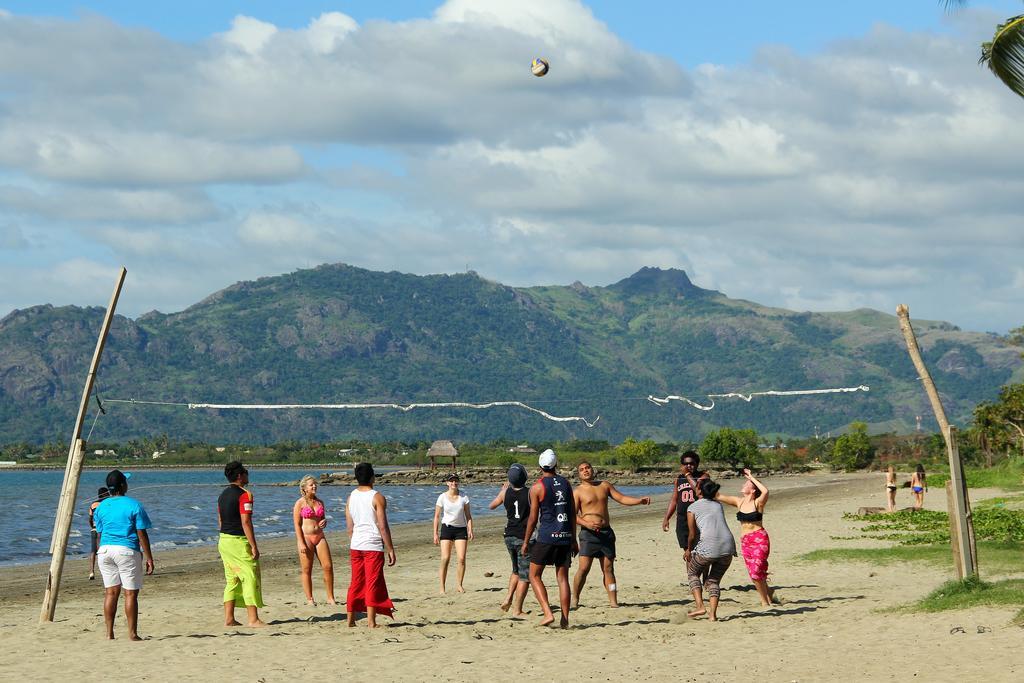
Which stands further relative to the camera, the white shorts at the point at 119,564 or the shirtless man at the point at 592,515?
the shirtless man at the point at 592,515

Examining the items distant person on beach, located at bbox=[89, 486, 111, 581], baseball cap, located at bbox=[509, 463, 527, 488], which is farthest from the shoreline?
baseball cap, located at bbox=[509, 463, 527, 488]

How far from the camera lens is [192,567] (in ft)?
81.6

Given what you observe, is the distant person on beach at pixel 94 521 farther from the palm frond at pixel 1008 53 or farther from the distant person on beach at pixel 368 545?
the palm frond at pixel 1008 53

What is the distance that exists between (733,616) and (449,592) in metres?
4.70

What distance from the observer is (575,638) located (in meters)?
12.5

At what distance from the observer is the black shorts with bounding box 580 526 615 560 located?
13.6 m

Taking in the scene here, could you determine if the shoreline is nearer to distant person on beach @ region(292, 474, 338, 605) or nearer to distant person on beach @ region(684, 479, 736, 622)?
distant person on beach @ region(292, 474, 338, 605)

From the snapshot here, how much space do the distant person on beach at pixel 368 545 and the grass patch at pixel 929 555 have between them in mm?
8344

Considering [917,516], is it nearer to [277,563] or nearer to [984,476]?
[277,563]

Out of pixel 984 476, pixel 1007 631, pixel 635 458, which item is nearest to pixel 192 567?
pixel 1007 631

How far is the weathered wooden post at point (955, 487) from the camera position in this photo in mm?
13070

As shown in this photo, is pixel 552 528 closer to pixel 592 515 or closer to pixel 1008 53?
pixel 592 515

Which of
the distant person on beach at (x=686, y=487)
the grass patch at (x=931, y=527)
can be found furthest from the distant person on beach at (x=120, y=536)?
the grass patch at (x=931, y=527)

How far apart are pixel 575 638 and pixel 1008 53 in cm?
811
